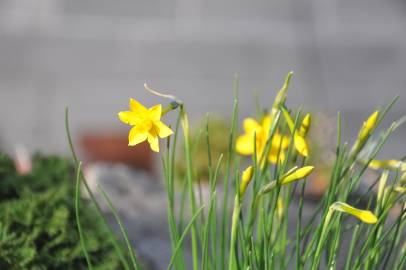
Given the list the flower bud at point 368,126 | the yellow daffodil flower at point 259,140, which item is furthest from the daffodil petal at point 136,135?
the flower bud at point 368,126

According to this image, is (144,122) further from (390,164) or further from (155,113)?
(390,164)

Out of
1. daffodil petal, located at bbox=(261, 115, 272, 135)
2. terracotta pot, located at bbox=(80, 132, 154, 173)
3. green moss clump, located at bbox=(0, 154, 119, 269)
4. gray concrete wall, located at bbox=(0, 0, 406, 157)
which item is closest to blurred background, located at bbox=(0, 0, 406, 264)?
gray concrete wall, located at bbox=(0, 0, 406, 157)

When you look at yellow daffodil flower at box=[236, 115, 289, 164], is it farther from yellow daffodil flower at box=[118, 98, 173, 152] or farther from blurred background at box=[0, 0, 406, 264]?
blurred background at box=[0, 0, 406, 264]

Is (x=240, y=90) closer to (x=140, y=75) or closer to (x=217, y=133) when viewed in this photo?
(x=140, y=75)

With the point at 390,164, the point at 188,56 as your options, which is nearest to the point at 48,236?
the point at 390,164

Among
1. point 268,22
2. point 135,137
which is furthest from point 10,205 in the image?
point 268,22

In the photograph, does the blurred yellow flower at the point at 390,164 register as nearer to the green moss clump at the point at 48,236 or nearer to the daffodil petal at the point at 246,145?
the daffodil petal at the point at 246,145

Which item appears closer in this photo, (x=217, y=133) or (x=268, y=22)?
(x=217, y=133)
